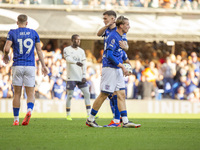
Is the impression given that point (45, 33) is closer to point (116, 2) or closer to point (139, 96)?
point (116, 2)

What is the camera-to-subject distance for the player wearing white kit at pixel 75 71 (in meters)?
14.0

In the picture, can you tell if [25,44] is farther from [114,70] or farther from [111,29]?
[114,70]

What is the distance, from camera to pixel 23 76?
1027cm

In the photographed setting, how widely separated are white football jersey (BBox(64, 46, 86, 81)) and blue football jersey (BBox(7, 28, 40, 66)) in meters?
3.75

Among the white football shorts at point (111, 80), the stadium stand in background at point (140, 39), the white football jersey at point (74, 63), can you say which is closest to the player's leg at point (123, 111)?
the white football shorts at point (111, 80)

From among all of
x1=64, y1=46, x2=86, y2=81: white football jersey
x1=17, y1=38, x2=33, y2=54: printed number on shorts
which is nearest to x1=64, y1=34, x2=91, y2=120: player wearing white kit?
x1=64, y1=46, x2=86, y2=81: white football jersey

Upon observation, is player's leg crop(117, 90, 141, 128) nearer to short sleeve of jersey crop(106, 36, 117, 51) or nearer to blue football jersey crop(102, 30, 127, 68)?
blue football jersey crop(102, 30, 127, 68)

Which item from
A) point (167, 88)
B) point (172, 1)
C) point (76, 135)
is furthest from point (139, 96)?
point (76, 135)

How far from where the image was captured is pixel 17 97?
10.3m

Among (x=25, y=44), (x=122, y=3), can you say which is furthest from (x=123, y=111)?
(x=122, y=3)

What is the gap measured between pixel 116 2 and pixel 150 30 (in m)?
2.34

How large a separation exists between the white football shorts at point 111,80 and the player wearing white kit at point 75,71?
173 inches

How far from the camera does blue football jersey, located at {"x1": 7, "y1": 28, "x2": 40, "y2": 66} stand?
33.6ft

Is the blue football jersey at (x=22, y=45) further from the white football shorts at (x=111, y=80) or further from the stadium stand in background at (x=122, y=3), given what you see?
the stadium stand in background at (x=122, y=3)
